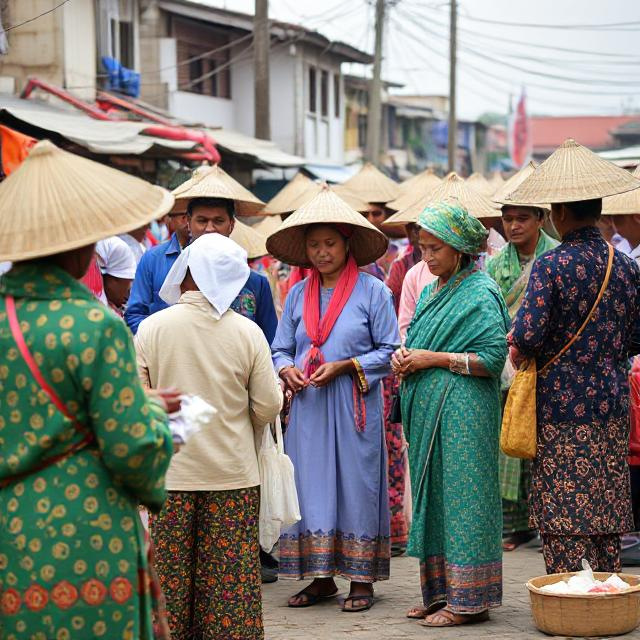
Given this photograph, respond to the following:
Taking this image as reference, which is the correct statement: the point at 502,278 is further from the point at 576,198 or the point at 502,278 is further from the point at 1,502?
the point at 1,502

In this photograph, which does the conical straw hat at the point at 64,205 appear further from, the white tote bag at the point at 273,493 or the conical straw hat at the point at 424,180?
the conical straw hat at the point at 424,180

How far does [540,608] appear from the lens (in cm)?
589

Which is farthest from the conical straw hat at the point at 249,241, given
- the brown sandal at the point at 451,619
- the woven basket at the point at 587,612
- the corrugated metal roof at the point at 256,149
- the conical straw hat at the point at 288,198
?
the corrugated metal roof at the point at 256,149

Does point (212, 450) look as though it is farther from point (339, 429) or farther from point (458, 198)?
point (458, 198)

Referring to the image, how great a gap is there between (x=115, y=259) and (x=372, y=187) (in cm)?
580

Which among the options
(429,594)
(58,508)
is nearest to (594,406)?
(429,594)

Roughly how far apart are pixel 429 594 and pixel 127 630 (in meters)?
3.07

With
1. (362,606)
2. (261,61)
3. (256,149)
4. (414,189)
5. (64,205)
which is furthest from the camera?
(256,149)

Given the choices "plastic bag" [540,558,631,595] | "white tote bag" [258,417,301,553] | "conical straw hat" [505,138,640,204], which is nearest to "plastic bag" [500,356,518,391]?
"conical straw hat" [505,138,640,204]

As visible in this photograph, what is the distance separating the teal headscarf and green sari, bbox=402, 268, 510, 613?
0.17 meters

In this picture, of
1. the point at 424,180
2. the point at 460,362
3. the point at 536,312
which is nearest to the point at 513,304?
the point at 460,362

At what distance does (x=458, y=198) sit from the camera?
9023mm

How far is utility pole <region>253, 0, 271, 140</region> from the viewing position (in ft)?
66.3

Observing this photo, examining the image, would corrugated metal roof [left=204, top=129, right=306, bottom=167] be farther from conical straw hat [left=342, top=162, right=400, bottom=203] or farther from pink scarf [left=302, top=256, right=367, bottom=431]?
pink scarf [left=302, top=256, right=367, bottom=431]
